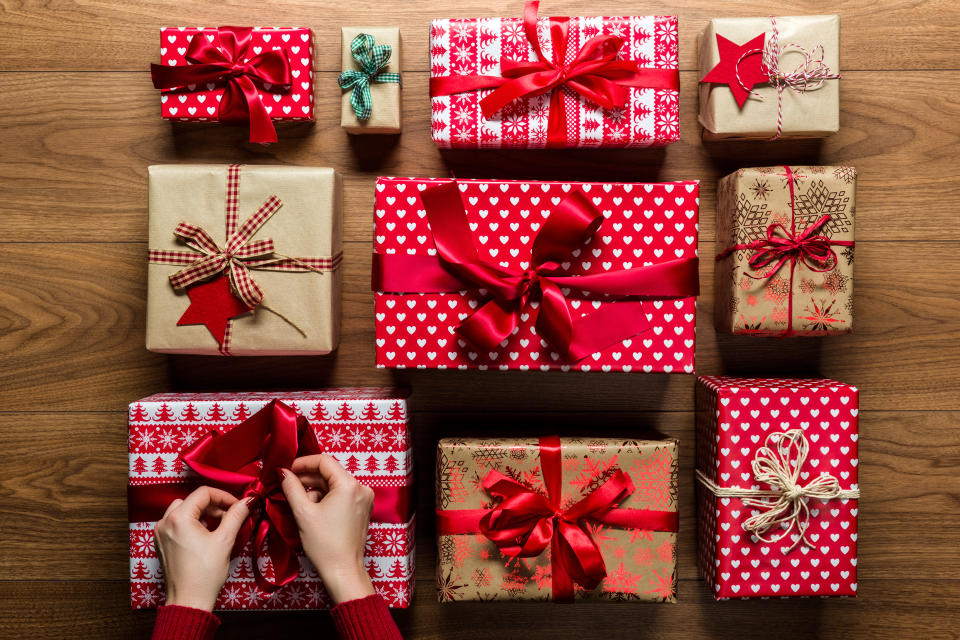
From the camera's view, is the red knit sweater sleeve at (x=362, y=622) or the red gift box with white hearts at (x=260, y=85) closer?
the red knit sweater sleeve at (x=362, y=622)

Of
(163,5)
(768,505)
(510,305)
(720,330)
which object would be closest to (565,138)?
(510,305)

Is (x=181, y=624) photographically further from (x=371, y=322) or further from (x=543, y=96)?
(x=543, y=96)

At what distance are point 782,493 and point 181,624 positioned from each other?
46.0 inches

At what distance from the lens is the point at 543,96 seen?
3.96 ft

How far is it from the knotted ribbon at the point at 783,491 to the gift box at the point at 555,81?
2.16 ft

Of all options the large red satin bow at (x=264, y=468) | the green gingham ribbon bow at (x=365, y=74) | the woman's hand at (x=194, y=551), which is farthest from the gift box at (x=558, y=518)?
the green gingham ribbon bow at (x=365, y=74)

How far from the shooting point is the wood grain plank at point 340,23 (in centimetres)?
135

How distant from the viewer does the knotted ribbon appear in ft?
3.95

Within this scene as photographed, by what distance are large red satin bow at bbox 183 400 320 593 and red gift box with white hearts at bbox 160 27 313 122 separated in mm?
635

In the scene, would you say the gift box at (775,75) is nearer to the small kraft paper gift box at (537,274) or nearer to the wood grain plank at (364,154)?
the wood grain plank at (364,154)

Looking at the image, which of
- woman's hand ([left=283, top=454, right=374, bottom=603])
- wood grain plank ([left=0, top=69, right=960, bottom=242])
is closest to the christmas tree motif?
woman's hand ([left=283, top=454, right=374, bottom=603])

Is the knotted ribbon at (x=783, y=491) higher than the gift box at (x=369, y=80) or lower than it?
lower

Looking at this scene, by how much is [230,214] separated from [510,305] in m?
0.60

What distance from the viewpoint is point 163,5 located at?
4.50 ft
